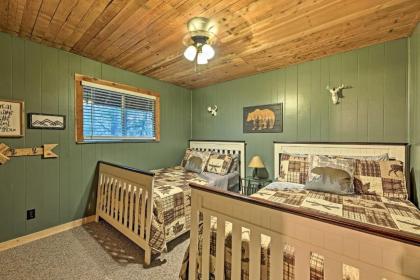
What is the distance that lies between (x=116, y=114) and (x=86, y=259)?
6.51 ft

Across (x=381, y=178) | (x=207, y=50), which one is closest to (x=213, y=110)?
(x=207, y=50)

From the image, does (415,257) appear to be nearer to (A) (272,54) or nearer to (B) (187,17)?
(B) (187,17)

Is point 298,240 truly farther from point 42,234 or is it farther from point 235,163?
point 42,234

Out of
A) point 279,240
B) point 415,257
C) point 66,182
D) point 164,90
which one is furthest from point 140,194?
point 164,90

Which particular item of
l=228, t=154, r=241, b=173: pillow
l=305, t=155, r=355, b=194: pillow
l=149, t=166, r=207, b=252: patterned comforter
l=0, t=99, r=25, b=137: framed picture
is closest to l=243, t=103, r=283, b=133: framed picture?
l=228, t=154, r=241, b=173: pillow

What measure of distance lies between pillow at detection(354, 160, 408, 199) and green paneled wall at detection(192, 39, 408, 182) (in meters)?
0.45

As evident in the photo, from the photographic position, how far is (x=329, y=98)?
2.73m

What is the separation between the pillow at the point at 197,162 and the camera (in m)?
3.36

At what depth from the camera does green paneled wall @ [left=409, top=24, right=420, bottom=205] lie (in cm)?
192

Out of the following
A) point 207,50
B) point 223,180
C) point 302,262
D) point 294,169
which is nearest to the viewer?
point 302,262

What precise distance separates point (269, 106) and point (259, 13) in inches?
66.6

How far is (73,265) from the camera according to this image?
1855 millimetres

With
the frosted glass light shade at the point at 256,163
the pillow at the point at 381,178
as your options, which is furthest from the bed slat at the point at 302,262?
the frosted glass light shade at the point at 256,163

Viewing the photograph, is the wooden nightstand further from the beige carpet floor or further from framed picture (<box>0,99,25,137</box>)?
framed picture (<box>0,99,25,137</box>)
